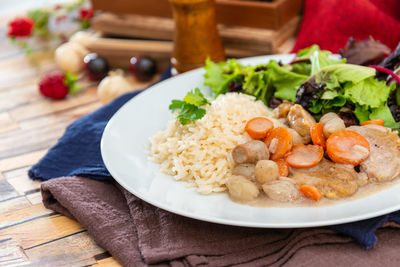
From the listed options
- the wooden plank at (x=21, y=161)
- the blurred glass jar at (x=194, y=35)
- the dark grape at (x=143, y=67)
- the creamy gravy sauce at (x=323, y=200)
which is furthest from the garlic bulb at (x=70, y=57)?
the creamy gravy sauce at (x=323, y=200)

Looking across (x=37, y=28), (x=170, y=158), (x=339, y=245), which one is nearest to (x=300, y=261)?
(x=339, y=245)

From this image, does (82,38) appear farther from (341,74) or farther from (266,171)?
(266,171)

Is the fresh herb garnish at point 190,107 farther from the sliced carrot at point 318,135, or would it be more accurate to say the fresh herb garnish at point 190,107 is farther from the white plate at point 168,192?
the sliced carrot at point 318,135

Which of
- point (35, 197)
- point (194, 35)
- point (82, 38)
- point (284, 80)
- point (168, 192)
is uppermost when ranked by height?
point (194, 35)

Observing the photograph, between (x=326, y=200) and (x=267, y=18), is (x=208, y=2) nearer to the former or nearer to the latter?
(x=267, y=18)

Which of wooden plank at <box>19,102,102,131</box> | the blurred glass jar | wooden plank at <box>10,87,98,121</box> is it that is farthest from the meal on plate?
wooden plank at <box>10,87,98,121</box>

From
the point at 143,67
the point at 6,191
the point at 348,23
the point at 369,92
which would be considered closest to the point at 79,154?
the point at 6,191
